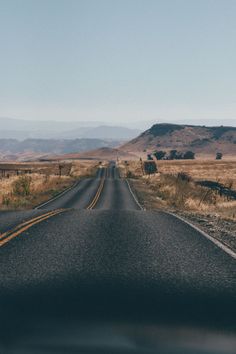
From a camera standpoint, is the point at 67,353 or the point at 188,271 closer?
the point at 67,353

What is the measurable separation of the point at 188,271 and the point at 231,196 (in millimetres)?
24986

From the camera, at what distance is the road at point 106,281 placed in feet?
15.1

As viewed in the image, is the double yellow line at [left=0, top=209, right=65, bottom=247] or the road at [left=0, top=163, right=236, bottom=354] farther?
the double yellow line at [left=0, top=209, right=65, bottom=247]

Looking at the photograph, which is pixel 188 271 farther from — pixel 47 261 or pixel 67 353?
pixel 67 353

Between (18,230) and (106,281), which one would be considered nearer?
(106,281)

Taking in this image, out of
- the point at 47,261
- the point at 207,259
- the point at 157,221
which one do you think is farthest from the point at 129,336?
the point at 157,221

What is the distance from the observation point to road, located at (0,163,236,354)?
4.59 meters

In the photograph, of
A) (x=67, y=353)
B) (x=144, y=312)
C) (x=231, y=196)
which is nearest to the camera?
(x=67, y=353)

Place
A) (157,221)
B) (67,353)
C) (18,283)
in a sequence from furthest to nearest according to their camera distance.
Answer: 1. (157,221)
2. (18,283)
3. (67,353)

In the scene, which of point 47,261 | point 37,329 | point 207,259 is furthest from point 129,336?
point 207,259

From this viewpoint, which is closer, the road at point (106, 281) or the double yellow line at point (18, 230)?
the road at point (106, 281)

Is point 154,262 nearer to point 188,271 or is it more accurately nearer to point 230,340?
point 188,271

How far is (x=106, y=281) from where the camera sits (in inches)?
236

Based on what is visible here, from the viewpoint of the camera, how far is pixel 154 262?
7.23m
